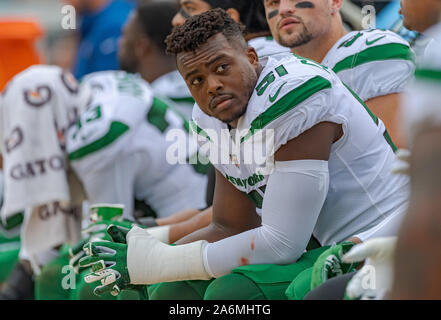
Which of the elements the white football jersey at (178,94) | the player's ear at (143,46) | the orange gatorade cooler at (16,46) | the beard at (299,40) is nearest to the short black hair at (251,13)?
the beard at (299,40)

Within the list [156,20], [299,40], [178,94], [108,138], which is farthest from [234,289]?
[156,20]

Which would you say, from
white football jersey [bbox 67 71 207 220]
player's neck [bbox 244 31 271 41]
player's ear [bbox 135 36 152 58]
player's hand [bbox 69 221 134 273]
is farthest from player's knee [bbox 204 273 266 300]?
player's ear [bbox 135 36 152 58]

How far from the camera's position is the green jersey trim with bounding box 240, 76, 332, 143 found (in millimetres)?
2066

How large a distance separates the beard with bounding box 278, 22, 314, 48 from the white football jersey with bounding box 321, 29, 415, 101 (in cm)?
12

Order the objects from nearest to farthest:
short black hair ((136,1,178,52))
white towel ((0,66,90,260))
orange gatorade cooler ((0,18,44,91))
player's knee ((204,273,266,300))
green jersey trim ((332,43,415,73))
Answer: player's knee ((204,273,266,300)) → green jersey trim ((332,43,415,73)) → white towel ((0,66,90,260)) → short black hair ((136,1,178,52)) → orange gatorade cooler ((0,18,44,91))

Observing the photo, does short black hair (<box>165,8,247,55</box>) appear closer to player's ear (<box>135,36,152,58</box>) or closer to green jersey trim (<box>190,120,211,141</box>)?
green jersey trim (<box>190,120,211,141</box>)

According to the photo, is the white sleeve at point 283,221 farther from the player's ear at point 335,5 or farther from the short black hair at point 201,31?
the player's ear at point 335,5

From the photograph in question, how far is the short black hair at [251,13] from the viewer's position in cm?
313

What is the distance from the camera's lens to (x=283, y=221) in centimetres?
208

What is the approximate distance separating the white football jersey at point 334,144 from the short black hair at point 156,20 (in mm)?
2190

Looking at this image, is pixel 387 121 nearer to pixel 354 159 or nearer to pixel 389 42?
pixel 389 42

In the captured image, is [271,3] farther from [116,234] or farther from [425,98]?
[425,98]

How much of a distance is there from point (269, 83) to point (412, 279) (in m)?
1.01

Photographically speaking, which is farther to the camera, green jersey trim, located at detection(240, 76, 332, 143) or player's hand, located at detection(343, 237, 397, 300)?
green jersey trim, located at detection(240, 76, 332, 143)
